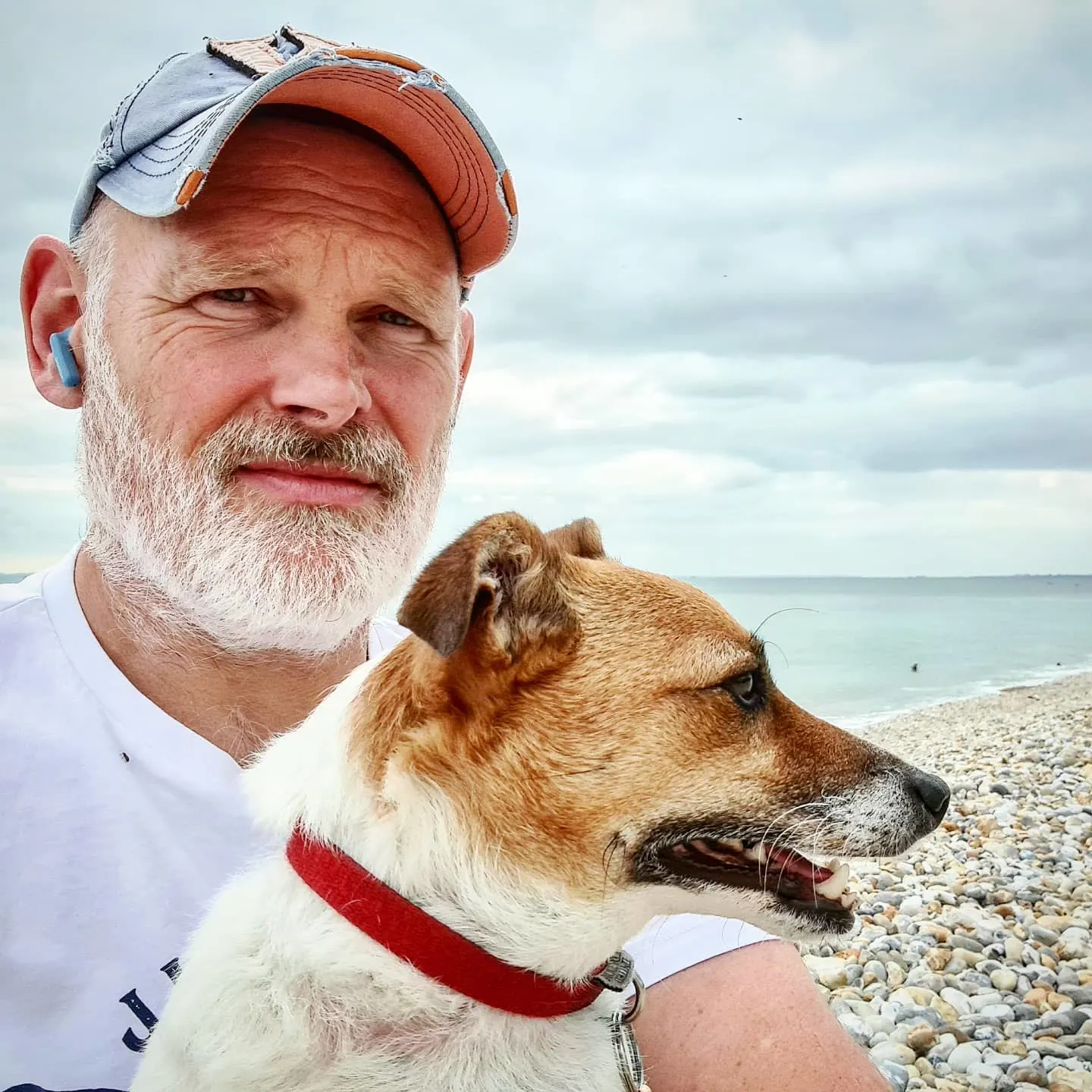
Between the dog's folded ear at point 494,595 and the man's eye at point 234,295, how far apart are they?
1100 mm

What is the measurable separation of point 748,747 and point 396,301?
1.81 metres

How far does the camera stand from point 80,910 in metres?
2.38

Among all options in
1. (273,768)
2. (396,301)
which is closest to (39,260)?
(396,301)

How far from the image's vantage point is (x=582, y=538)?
128 inches

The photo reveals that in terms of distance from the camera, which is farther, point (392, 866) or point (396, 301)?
point (396, 301)

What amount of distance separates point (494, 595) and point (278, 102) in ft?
5.99

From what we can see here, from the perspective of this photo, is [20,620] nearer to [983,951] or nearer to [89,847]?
[89,847]

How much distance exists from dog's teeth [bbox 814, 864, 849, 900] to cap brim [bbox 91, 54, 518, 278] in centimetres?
248

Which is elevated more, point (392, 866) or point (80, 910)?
point (392, 866)

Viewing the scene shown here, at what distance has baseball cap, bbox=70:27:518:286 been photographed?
2580mm

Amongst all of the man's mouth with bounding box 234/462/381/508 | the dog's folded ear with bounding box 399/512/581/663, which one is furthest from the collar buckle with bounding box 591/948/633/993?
the man's mouth with bounding box 234/462/381/508

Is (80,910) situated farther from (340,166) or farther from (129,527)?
(340,166)

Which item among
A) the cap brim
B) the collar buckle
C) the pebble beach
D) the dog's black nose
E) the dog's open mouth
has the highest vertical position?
the cap brim

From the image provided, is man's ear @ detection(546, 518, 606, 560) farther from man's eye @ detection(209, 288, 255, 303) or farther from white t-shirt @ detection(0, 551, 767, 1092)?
white t-shirt @ detection(0, 551, 767, 1092)
